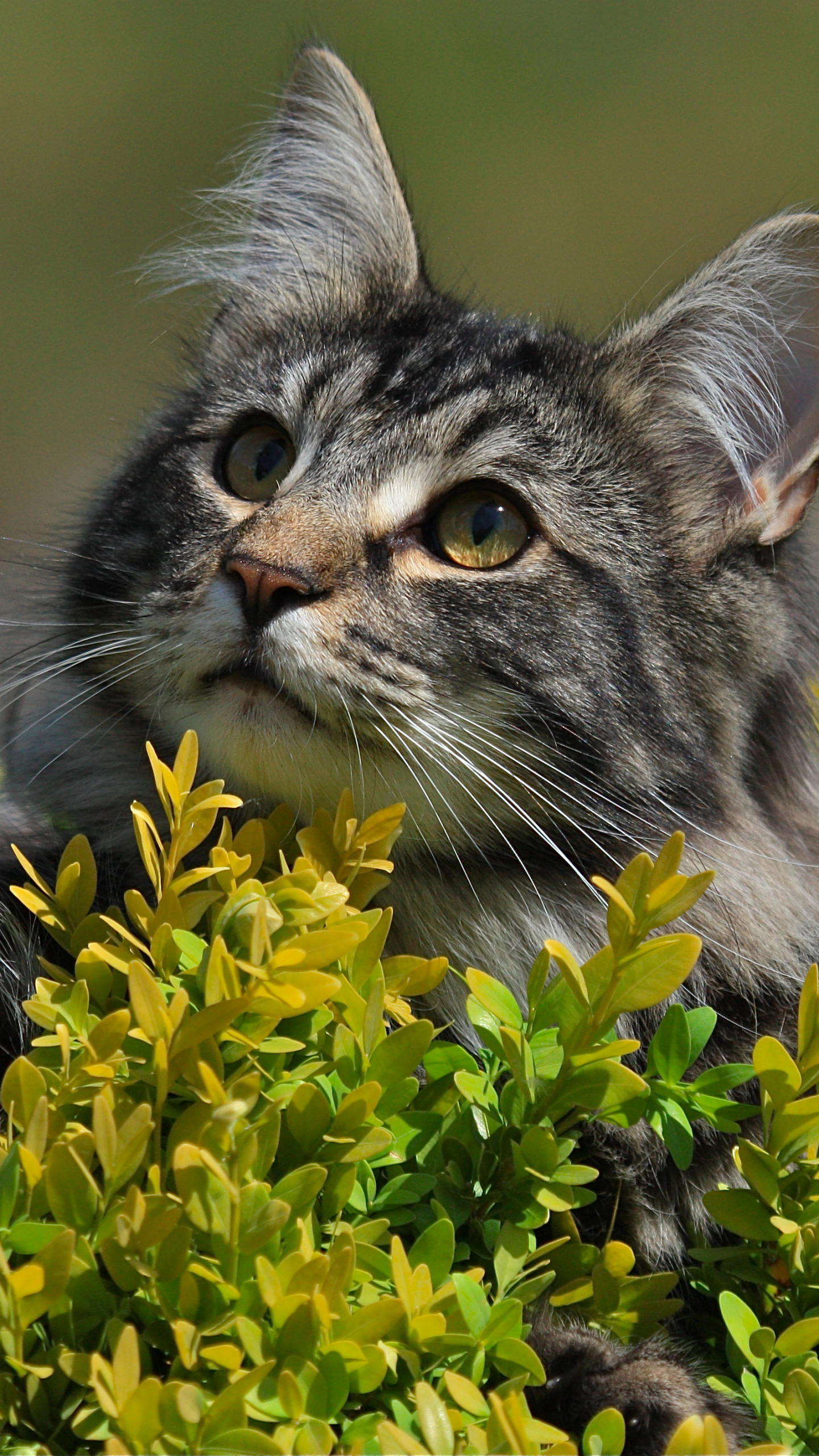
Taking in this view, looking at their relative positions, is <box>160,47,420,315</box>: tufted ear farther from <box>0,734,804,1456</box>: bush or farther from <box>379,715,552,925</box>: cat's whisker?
<box>0,734,804,1456</box>: bush

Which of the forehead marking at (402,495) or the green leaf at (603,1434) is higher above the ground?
the forehead marking at (402,495)

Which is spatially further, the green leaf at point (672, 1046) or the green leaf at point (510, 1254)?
the green leaf at point (672, 1046)

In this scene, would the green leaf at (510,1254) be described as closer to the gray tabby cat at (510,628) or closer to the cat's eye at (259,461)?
the gray tabby cat at (510,628)

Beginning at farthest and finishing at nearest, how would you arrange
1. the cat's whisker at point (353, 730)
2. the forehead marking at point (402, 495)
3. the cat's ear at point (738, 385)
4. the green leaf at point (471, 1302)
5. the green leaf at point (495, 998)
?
the cat's ear at point (738, 385) → the forehead marking at point (402, 495) → the cat's whisker at point (353, 730) → the green leaf at point (495, 998) → the green leaf at point (471, 1302)

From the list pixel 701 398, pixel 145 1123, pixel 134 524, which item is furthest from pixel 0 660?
pixel 145 1123

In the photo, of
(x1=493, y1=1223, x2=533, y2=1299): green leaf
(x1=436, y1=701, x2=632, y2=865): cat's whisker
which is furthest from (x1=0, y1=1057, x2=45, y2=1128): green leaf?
(x1=436, y1=701, x2=632, y2=865): cat's whisker

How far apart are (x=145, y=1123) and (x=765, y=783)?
116cm

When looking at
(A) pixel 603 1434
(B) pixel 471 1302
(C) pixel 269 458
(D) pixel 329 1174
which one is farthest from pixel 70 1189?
(C) pixel 269 458

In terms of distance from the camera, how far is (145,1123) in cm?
97

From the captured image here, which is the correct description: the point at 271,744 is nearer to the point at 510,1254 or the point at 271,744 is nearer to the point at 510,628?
the point at 510,628

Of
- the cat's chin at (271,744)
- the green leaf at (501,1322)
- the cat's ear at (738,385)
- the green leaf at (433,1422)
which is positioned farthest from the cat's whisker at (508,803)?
the green leaf at (433,1422)

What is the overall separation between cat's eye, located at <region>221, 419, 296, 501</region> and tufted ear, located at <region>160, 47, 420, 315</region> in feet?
1.18

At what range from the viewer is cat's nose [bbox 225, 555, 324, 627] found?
152cm

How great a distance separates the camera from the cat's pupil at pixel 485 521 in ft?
Result: 5.72
